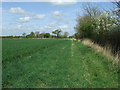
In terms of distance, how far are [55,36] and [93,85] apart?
151 m

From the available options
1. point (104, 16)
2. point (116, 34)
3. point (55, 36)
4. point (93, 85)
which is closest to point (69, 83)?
point (93, 85)

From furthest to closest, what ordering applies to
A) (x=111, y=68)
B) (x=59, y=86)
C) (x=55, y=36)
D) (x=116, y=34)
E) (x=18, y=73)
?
(x=55, y=36) < (x=116, y=34) < (x=111, y=68) < (x=18, y=73) < (x=59, y=86)

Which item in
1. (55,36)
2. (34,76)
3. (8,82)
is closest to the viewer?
(8,82)

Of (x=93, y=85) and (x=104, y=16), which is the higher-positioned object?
(x=104, y=16)

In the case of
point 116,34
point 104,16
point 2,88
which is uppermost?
point 104,16

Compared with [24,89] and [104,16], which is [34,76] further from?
[104,16]

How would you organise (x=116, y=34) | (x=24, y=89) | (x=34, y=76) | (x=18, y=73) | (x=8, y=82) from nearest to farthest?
(x=24, y=89), (x=8, y=82), (x=34, y=76), (x=18, y=73), (x=116, y=34)

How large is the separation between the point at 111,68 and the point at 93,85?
2.91 m

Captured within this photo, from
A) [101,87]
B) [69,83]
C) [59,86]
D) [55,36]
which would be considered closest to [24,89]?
[59,86]

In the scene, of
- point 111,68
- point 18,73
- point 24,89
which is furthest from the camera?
point 111,68

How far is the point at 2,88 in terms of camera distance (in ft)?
18.9

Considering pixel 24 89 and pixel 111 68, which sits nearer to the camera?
pixel 24 89

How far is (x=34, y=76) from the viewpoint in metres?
7.32

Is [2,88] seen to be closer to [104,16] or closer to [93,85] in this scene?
[93,85]
